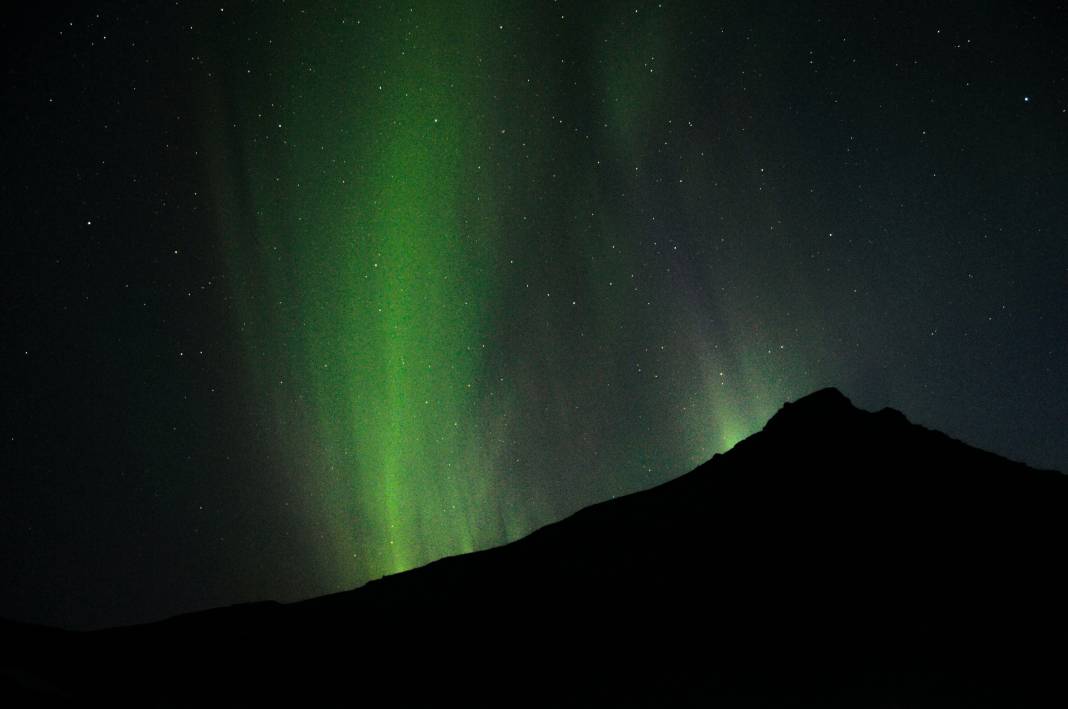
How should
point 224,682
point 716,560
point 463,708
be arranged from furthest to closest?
point 716,560 < point 224,682 < point 463,708

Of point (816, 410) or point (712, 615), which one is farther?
point (816, 410)

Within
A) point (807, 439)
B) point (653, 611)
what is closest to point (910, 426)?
point (807, 439)

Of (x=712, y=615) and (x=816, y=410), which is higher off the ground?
(x=816, y=410)

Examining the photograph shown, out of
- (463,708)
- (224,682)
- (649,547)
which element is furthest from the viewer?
(649,547)

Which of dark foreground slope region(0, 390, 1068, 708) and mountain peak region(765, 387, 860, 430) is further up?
mountain peak region(765, 387, 860, 430)

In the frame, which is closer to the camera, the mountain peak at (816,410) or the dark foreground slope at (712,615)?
the dark foreground slope at (712,615)

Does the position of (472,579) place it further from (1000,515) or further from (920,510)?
(1000,515)

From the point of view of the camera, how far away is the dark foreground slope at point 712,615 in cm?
889

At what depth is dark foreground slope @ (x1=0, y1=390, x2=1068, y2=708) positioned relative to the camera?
889 centimetres

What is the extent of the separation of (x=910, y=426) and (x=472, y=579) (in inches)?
381

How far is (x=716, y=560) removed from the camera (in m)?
12.4

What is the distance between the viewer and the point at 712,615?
35.1ft

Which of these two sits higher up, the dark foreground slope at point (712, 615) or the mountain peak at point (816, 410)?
the mountain peak at point (816, 410)

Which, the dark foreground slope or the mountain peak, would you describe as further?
the mountain peak
